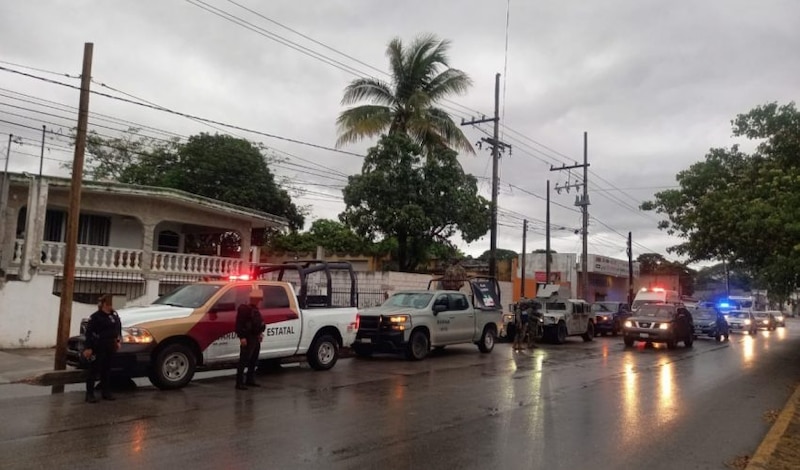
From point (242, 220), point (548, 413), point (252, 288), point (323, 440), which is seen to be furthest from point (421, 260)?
point (323, 440)

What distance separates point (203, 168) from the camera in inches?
1103

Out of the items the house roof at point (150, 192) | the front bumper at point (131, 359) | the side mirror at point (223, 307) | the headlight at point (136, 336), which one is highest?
the house roof at point (150, 192)

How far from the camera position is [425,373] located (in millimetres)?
13367

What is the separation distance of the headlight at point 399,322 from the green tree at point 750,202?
9.19 m

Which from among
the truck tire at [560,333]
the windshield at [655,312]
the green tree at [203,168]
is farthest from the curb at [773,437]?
the green tree at [203,168]

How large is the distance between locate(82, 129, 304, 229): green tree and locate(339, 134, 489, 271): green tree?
16.8 feet

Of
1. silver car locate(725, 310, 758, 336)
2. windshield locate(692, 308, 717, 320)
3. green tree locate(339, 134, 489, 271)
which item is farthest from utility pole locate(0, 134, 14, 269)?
silver car locate(725, 310, 758, 336)

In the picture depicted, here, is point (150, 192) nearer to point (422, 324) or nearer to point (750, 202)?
point (422, 324)

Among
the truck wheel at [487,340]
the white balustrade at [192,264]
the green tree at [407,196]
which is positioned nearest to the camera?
the truck wheel at [487,340]

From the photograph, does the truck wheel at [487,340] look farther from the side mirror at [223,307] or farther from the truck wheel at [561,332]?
the side mirror at [223,307]

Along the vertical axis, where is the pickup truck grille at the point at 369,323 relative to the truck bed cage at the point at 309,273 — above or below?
below

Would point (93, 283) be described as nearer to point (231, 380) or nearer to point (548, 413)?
point (231, 380)

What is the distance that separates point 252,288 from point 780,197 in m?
13.3

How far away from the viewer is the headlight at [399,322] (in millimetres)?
15422
